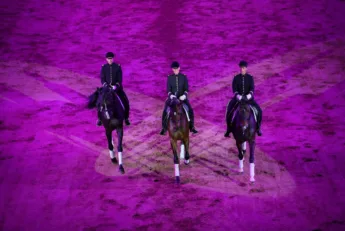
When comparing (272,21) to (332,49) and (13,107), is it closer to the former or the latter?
(332,49)

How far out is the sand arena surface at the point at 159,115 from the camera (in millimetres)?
9344

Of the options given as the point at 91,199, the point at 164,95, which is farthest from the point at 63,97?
the point at 91,199

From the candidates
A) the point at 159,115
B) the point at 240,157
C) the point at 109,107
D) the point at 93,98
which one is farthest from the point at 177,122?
the point at 159,115

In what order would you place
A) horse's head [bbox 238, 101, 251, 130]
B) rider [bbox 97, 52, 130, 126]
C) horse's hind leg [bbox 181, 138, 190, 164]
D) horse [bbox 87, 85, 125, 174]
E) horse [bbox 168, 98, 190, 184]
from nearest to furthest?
horse's head [bbox 238, 101, 251, 130]
horse [bbox 168, 98, 190, 184]
horse [bbox 87, 85, 125, 174]
horse's hind leg [bbox 181, 138, 190, 164]
rider [bbox 97, 52, 130, 126]

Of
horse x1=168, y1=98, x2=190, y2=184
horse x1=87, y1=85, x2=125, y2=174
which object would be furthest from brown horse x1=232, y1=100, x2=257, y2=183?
horse x1=87, y1=85, x2=125, y2=174

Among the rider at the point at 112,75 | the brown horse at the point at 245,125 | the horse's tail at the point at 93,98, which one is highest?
the rider at the point at 112,75

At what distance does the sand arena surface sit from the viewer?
934 cm

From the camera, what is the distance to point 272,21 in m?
21.7

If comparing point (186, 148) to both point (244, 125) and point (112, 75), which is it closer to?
point (244, 125)

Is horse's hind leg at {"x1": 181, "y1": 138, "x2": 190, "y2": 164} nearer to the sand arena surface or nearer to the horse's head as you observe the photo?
the sand arena surface

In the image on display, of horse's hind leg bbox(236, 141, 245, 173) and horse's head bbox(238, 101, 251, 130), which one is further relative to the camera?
horse's hind leg bbox(236, 141, 245, 173)

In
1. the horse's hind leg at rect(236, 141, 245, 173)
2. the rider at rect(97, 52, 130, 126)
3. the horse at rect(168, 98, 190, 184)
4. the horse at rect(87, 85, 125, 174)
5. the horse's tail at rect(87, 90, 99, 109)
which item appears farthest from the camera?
the rider at rect(97, 52, 130, 126)

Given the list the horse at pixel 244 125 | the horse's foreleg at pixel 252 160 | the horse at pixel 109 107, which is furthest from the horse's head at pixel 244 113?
the horse at pixel 109 107

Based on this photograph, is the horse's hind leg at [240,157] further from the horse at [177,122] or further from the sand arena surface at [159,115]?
the horse at [177,122]
